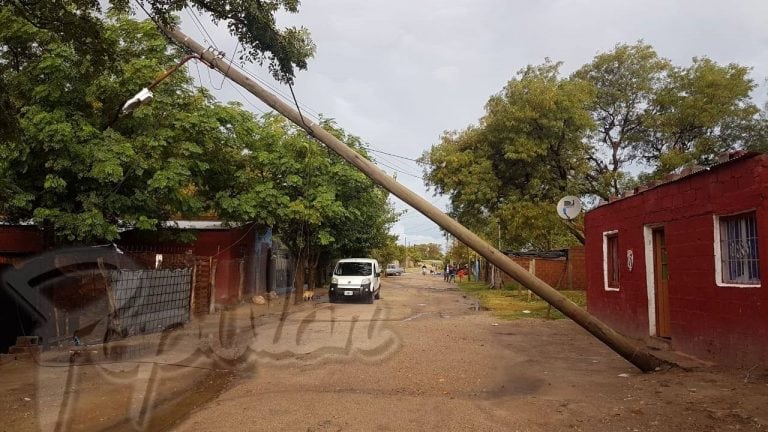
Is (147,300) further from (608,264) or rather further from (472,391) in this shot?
(608,264)

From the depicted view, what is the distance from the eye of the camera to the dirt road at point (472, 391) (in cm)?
539

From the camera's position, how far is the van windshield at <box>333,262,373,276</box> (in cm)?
2242

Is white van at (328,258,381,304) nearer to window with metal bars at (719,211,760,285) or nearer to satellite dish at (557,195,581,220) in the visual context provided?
satellite dish at (557,195,581,220)

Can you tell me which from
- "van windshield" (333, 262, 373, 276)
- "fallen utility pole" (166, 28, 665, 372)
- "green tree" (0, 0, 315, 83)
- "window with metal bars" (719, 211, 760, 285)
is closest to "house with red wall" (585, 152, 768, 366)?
"window with metal bars" (719, 211, 760, 285)

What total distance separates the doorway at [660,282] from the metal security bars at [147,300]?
9843 mm

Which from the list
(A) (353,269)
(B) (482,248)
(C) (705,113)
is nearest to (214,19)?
(B) (482,248)

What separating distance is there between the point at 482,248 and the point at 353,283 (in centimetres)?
1508

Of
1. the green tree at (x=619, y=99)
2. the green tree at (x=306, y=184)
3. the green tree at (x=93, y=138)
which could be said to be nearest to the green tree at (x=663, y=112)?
the green tree at (x=619, y=99)

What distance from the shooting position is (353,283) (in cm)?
2141

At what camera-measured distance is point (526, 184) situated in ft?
74.4

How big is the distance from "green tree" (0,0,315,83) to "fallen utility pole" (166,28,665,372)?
2.04ft

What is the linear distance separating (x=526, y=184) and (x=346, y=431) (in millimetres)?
18878

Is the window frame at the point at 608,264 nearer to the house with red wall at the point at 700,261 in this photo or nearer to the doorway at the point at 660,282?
the house with red wall at the point at 700,261

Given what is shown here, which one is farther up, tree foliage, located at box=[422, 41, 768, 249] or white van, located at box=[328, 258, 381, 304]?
tree foliage, located at box=[422, 41, 768, 249]
